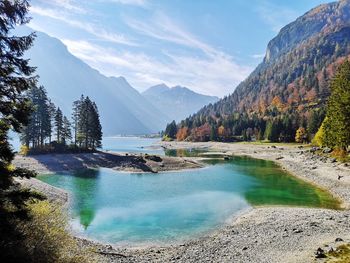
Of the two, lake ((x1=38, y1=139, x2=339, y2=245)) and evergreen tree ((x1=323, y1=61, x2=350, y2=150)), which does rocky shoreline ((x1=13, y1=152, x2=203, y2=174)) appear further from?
evergreen tree ((x1=323, y1=61, x2=350, y2=150))

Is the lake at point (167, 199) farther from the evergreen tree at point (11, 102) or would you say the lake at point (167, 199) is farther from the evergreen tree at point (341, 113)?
the evergreen tree at point (11, 102)

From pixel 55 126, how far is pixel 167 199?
214 ft

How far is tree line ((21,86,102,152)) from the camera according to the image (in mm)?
95188

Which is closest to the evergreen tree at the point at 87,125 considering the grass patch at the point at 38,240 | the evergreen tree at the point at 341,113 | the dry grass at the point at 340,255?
the evergreen tree at the point at 341,113

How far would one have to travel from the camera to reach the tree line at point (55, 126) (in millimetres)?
95188

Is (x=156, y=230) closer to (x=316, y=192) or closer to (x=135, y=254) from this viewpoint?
(x=135, y=254)

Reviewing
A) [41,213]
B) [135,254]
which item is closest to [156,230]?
[135,254]

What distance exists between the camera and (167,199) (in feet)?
166

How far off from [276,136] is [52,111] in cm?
11502

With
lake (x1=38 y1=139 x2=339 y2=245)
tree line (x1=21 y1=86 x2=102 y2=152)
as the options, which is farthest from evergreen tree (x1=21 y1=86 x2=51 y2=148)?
lake (x1=38 y1=139 x2=339 y2=245)

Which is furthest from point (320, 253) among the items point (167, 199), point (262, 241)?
point (167, 199)

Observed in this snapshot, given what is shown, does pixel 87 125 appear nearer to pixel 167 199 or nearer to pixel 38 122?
pixel 38 122

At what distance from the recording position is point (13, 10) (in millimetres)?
15195

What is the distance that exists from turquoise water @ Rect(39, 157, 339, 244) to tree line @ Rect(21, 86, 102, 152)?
92.6 ft
